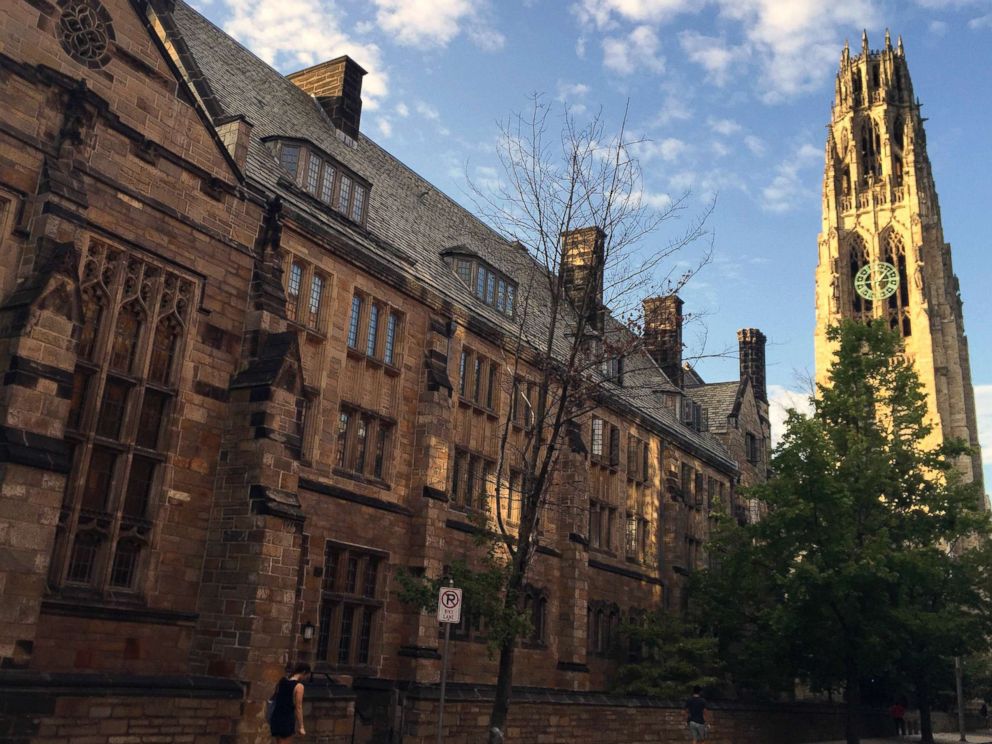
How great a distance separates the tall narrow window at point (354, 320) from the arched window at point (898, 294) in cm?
7278

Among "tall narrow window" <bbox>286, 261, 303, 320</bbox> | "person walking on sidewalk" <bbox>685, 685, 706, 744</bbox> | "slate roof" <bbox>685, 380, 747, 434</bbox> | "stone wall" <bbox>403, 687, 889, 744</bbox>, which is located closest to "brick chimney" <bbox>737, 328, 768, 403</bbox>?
"slate roof" <bbox>685, 380, 747, 434</bbox>

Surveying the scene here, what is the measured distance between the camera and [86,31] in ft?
52.1

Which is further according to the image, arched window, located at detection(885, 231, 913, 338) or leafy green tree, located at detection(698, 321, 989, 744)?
arched window, located at detection(885, 231, 913, 338)

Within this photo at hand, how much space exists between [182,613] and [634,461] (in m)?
20.6

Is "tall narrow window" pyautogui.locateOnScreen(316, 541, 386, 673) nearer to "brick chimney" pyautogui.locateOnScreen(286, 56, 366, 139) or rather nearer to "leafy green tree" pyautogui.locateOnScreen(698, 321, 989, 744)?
"leafy green tree" pyautogui.locateOnScreen(698, 321, 989, 744)

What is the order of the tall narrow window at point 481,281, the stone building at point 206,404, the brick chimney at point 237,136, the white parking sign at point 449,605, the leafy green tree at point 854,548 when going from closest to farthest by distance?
the stone building at point 206,404 → the white parking sign at point 449,605 → the brick chimney at point 237,136 → the leafy green tree at point 854,548 → the tall narrow window at point 481,281

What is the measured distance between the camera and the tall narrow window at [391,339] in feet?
71.9

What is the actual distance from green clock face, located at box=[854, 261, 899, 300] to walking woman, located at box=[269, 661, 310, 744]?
83.1 meters

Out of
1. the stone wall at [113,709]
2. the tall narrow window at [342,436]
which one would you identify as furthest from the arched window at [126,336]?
the tall narrow window at [342,436]

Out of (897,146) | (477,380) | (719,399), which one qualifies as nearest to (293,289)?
(477,380)

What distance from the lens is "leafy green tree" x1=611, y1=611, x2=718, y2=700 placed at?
28.6 m

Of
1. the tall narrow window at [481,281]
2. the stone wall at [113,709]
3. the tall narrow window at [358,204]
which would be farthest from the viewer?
the tall narrow window at [481,281]

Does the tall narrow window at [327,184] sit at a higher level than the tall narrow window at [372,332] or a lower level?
higher

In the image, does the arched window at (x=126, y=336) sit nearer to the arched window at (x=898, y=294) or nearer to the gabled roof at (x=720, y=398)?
the gabled roof at (x=720, y=398)
